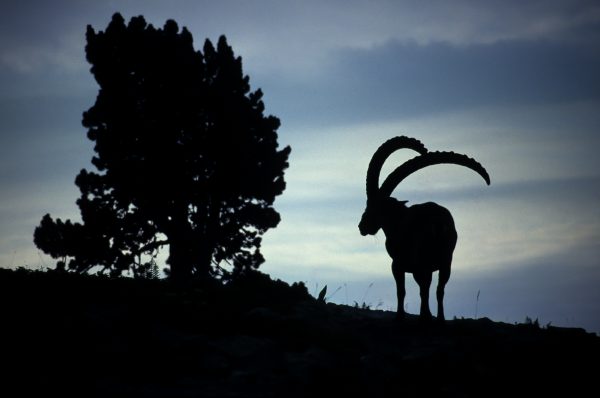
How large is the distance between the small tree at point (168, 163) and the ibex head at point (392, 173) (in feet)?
63.7

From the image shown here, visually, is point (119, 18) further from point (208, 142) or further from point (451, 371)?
point (451, 371)

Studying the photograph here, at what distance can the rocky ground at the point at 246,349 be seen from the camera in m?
8.85

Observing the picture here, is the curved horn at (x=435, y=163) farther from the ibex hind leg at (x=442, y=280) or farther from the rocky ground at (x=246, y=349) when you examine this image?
the rocky ground at (x=246, y=349)

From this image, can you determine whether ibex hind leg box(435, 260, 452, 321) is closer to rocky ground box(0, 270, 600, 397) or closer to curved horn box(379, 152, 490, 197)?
rocky ground box(0, 270, 600, 397)

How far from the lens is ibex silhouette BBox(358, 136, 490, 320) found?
1340 centimetres

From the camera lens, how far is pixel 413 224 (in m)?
13.6

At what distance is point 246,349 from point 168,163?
79.9 ft

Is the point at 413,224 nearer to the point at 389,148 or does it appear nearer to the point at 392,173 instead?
the point at 392,173

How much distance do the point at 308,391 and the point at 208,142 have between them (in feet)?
87.2

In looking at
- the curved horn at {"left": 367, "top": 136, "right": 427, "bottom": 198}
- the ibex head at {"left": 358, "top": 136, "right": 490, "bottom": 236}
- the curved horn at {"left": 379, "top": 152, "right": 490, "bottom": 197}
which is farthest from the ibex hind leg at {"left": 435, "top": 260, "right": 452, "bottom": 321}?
the curved horn at {"left": 367, "top": 136, "right": 427, "bottom": 198}

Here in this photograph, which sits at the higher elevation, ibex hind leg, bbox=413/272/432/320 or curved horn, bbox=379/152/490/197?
curved horn, bbox=379/152/490/197

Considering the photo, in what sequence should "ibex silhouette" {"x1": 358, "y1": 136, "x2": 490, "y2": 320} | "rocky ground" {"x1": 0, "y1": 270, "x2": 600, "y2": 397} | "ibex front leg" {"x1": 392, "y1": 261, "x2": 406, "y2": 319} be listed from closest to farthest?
"rocky ground" {"x1": 0, "y1": 270, "x2": 600, "y2": 397}
"ibex silhouette" {"x1": 358, "y1": 136, "x2": 490, "y2": 320}
"ibex front leg" {"x1": 392, "y1": 261, "x2": 406, "y2": 319}

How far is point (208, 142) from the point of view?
3441cm

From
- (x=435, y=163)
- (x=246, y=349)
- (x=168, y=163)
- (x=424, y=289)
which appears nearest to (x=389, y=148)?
(x=435, y=163)
